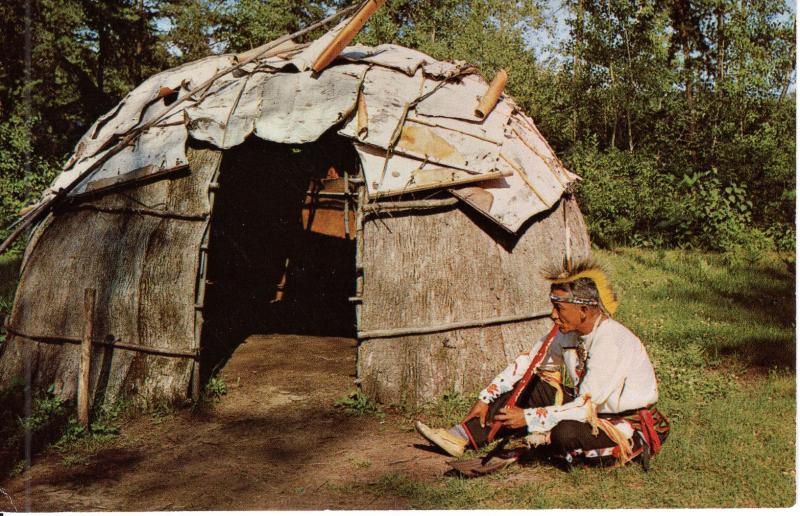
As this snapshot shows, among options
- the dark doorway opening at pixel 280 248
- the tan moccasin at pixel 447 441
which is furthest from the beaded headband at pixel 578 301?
the dark doorway opening at pixel 280 248

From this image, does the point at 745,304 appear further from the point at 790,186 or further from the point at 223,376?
the point at 223,376

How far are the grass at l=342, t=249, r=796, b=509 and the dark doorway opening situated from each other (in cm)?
436

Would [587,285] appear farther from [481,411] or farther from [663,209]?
[663,209]

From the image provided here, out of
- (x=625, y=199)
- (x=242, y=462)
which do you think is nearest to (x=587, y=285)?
(x=242, y=462)

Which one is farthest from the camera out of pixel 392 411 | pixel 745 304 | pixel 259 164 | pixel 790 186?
pixel 790 186

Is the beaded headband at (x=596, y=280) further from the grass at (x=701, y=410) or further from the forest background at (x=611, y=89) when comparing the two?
the forest background at (x=611, y=89)

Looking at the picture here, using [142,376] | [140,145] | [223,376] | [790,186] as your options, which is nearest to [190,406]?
[142,376]

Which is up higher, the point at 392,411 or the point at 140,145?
the point at 140,145

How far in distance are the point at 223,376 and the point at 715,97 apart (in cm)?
1154

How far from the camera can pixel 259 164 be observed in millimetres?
10461

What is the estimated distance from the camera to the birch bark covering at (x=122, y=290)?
685cm

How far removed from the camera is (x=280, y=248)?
11305 millimetres

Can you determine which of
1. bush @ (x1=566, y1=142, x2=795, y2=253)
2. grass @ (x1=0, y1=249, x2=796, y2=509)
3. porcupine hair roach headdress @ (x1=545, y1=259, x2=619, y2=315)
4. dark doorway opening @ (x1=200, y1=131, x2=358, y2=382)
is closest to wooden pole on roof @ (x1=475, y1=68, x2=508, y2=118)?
grass @ (x1=0, y1=249, x2=796, y2=509)

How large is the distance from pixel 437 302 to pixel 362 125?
194cm
